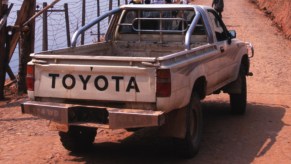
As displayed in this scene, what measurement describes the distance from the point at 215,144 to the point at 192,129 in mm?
823

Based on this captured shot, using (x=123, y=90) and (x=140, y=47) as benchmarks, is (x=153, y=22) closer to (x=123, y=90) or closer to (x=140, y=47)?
(x=140, y=47)

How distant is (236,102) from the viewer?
30.1ft

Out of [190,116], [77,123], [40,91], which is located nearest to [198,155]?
[190,116]

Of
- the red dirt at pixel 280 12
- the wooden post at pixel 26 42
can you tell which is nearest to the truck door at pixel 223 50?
the wooden post at pixel 26 42

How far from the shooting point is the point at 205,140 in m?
7.57

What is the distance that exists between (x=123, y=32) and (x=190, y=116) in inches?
94.7

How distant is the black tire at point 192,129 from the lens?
6.41 meters

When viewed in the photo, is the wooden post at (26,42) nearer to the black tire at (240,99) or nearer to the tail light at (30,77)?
the black tire at (240,99)

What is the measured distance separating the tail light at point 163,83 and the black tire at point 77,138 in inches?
63.6

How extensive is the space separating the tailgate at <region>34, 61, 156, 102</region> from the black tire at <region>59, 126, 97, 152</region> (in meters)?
0.82

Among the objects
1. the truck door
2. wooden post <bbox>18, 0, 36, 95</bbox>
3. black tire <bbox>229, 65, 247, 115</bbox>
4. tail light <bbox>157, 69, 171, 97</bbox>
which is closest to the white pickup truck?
tail light <bbox>157, 69, 171, 97</bbox>

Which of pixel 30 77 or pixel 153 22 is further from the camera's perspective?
pixel 153 22

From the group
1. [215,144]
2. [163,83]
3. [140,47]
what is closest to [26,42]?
[140,47]

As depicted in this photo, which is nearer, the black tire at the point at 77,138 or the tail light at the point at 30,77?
the tail light at the point at 30,77
